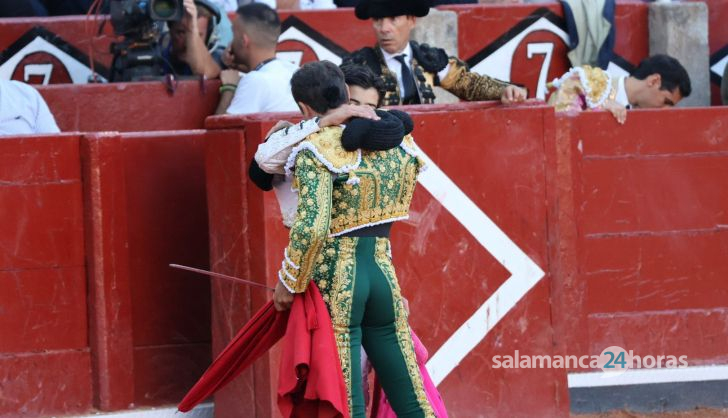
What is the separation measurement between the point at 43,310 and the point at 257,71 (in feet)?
5.26

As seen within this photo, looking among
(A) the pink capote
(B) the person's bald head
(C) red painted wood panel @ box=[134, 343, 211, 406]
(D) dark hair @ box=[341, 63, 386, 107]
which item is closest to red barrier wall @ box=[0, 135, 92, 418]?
(C) red painted wood panel @ box=[134, 343, 211, 406]

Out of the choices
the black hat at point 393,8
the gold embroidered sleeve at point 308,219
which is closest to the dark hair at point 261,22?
the black hat at point 393,8

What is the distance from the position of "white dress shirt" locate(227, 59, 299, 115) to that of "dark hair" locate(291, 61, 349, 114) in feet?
7.28

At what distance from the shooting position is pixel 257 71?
22.2 ft

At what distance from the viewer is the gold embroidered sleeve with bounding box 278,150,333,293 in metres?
4.21

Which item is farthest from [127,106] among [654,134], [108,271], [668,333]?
[668,333]

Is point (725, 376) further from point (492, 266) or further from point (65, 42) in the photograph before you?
point (65, 42)

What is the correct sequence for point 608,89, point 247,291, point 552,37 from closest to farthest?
point 247,291 → point 608,89 → point 552,37

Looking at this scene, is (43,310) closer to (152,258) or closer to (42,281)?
(42,281)

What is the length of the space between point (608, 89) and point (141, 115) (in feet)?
7.74

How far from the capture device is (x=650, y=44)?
8.66 metres

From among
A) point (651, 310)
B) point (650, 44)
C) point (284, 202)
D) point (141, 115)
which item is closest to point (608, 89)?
point (651, 310)

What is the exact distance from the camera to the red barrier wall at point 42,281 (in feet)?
19.4

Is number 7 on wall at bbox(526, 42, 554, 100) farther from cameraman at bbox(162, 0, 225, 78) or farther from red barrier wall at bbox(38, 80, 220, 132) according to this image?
red barrier wall at bbox(38, 80, 220, 132)
